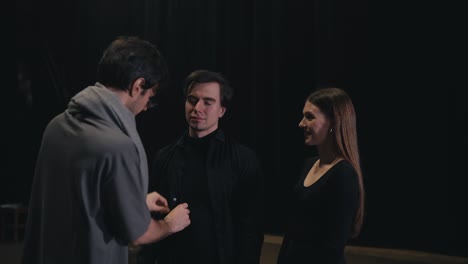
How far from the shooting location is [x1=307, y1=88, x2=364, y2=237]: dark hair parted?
1879 mm

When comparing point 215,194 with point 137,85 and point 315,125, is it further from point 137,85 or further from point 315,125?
point 137,85

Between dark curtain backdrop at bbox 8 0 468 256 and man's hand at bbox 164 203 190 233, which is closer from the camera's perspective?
man's hand at bbox 164 203 190 233

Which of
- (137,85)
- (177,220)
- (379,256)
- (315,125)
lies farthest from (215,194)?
(379,256)

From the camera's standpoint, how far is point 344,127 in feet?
6.23

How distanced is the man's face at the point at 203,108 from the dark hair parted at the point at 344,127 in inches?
17.4

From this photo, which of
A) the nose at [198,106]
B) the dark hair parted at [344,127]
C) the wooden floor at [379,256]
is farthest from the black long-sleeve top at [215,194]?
the wooden floor at [379,256]

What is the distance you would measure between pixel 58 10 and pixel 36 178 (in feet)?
11.7

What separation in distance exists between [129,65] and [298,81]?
6.59 ft

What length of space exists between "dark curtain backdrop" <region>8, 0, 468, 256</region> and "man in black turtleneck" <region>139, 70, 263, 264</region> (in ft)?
3.61

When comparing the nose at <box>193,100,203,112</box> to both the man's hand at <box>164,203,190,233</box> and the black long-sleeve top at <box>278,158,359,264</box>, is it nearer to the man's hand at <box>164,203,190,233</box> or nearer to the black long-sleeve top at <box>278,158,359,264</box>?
the black long-sleeve top at <box>278,158,359,264</box>

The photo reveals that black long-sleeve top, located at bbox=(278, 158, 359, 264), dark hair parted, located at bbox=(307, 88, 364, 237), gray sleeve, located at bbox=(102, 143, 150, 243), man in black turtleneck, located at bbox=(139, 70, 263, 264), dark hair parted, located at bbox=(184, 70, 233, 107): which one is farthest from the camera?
dark hair parted, located at bbox=(184, 70, 233, 107)

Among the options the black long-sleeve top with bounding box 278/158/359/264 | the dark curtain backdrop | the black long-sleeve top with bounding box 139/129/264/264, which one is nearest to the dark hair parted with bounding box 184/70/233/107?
the black long-sleeve top with bounding box 139/129/264/264

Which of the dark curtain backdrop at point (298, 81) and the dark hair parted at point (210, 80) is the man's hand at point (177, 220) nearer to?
the dark hair parted at point (210, 80)

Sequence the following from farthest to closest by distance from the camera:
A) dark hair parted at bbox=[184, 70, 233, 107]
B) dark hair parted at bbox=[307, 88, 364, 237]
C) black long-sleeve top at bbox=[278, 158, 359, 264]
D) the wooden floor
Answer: the wooden floor < dark hair parted at bbox=[184, 70, 233, 107] < dark hair parted at bbox=[307, 88, 364, 237] < black long-sleeve top at bbox=[278, 158, 359, 264]
